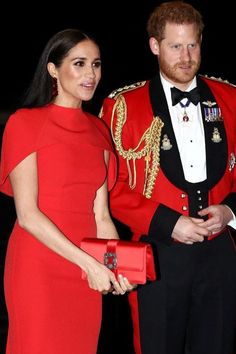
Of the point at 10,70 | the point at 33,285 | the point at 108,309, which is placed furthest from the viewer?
the point at 10,70

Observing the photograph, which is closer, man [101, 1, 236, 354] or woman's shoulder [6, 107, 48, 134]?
woman's shoulder [6, 107, 48, 134]

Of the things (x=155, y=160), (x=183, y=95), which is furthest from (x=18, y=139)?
(x=183, y=95)

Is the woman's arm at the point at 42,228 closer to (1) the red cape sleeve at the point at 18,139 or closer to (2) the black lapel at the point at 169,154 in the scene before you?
(1) the red cape sleeve at the point at 18,139

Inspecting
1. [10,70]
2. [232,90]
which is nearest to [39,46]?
[10,70]

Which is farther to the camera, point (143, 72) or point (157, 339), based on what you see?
point (143, 72)

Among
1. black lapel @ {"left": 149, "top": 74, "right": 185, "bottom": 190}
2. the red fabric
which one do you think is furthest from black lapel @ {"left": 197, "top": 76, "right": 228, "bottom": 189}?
the red fabric

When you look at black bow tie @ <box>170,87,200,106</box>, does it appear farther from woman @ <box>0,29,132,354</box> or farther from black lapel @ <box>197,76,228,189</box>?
woman @ <box>0,29,132,354</box>

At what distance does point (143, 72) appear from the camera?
21.9ft

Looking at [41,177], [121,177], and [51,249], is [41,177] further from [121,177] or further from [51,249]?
[121,177]

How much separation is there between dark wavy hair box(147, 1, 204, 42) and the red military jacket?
0.63 ft

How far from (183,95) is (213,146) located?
203 millimetres

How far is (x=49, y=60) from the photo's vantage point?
220cm

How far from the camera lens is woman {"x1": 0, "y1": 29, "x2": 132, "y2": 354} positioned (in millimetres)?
2061

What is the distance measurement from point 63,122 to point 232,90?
0.75 metres
